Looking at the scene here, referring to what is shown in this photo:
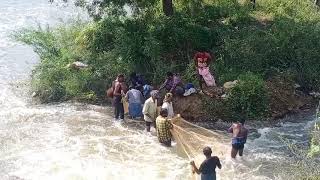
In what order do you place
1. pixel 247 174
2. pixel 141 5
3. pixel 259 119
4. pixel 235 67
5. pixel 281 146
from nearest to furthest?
pixel 247 174
pixel 281 146
pixel 259 119
pixel 235 67
pixel 141 5

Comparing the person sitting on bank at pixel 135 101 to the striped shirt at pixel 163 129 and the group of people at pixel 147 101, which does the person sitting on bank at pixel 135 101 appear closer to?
the group of people at pixel 147 101

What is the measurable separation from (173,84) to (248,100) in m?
2.12

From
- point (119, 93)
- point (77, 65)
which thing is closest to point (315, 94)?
point (119, 93)

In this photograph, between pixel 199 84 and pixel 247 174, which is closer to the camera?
pixel 247 174

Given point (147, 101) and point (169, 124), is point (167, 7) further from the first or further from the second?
point (169, 124)

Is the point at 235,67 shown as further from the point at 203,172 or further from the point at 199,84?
the point at 203,172

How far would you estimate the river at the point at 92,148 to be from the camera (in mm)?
12555

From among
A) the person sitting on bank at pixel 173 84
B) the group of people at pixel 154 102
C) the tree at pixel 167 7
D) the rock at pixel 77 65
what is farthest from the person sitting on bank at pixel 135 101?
the tree at pixel 167 7

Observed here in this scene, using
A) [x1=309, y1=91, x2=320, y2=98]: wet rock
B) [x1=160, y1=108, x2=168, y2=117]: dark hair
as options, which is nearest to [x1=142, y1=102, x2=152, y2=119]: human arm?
[x1=160, y1=108, x2=168, y2=117]: dark hair

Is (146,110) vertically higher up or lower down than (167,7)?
lower down

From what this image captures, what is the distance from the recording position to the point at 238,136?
1230 cm

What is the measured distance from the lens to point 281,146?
1380cm

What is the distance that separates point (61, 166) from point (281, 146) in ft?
17.8

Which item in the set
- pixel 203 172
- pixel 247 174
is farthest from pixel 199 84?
pixel 203 172
